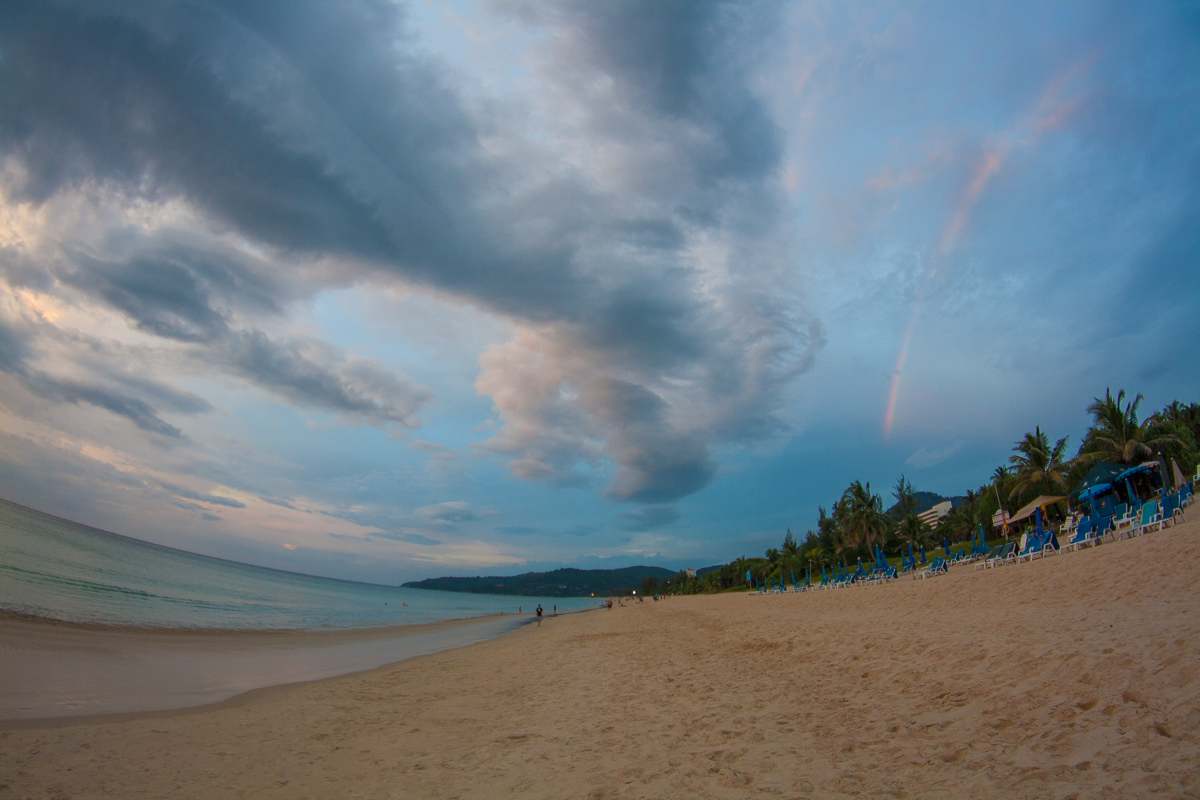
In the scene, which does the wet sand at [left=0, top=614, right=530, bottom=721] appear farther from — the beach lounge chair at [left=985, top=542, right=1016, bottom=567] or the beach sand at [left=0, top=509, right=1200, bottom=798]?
the beach lounge chair at [left=985, top=542, right=1016, bottom=567]

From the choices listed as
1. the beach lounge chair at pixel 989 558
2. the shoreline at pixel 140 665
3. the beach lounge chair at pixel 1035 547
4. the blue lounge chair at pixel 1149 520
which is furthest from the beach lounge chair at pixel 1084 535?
the shoreline at pixel 140 665

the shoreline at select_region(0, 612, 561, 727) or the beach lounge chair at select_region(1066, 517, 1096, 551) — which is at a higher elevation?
the beach lounge chair at select_region(1066, 517, 1096, 551)

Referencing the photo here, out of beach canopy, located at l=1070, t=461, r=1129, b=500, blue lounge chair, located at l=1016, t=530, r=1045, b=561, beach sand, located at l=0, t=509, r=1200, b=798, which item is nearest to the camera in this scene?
beach sand, located at l=0, t=509, r=1200, b=798

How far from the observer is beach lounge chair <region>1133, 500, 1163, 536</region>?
16641mm

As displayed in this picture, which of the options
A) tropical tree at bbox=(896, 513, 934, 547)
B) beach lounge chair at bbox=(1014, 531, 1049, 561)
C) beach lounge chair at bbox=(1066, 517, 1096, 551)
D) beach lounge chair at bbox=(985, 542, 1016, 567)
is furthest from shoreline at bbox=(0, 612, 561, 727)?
tropical tree at bbox=(896, 513, 934, 547)

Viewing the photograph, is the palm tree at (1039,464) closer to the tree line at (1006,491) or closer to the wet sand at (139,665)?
the tree line at (1006,491)

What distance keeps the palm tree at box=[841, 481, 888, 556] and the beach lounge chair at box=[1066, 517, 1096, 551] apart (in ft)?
99.0

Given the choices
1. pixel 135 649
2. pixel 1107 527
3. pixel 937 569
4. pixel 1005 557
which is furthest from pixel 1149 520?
pixel 135 649

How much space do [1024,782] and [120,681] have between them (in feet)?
48.9

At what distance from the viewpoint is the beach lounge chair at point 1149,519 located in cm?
1664

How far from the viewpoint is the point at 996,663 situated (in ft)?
20.9

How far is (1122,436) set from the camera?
31.4 metres

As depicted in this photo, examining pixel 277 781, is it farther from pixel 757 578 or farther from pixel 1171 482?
pixel 757 578

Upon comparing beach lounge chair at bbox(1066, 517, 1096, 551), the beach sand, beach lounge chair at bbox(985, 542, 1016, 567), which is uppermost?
beach lounge chair at bbox(1066, 517, 1096, 551)
